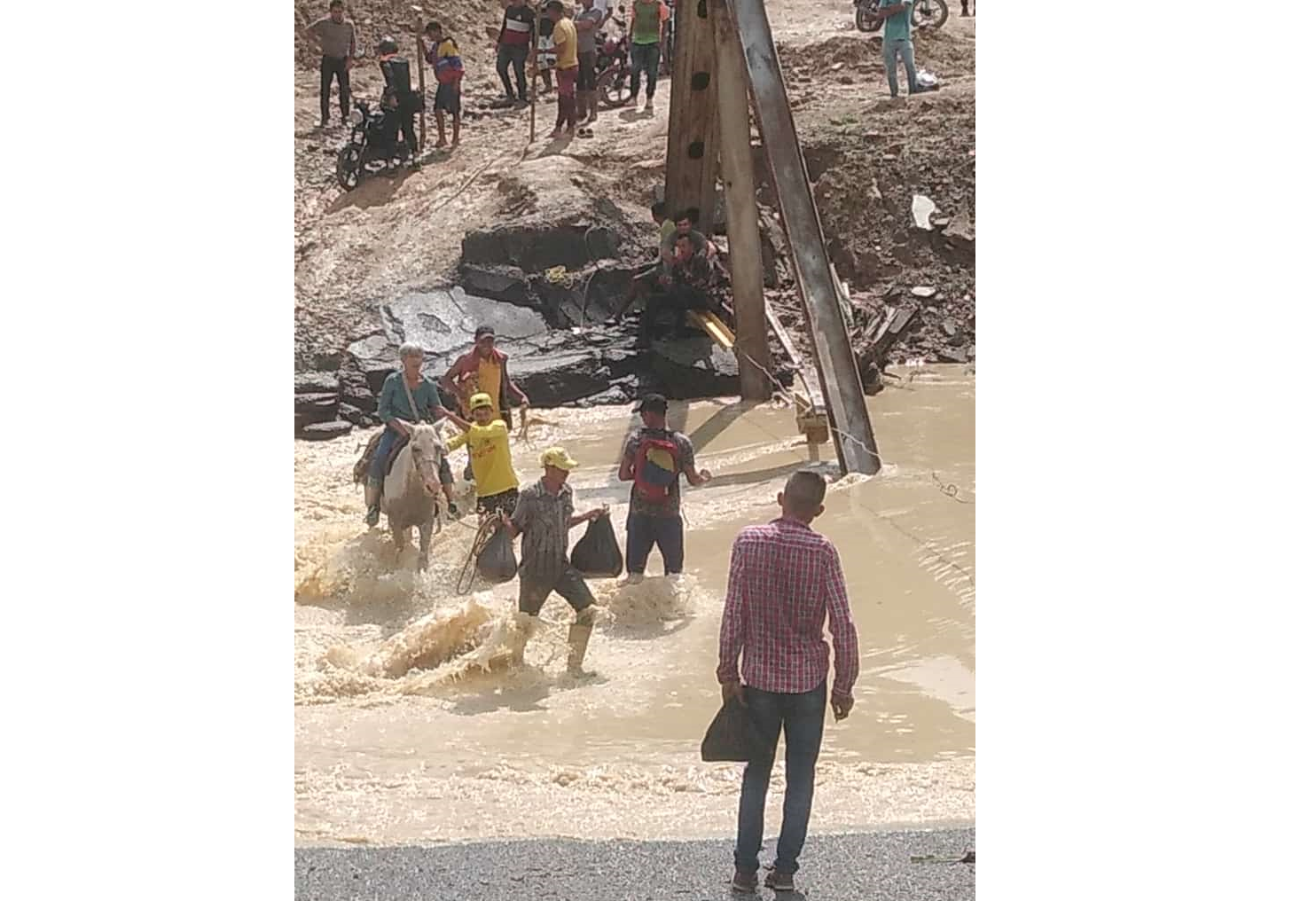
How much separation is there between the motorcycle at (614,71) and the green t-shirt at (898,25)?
199cm

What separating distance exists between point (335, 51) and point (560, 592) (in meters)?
4.25

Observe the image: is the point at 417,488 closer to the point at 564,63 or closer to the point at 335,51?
the point at 335,51

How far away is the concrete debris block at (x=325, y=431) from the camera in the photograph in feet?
29.4

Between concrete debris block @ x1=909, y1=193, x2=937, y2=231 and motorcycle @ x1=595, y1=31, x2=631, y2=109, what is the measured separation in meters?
2.22

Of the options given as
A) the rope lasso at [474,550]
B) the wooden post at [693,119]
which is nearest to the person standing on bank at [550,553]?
the rope lasso at [474,550]

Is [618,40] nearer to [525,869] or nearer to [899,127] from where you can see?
[899,127]

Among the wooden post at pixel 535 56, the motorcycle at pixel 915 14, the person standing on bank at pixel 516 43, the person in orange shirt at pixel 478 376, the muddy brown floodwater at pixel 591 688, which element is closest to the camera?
the muddy brown floodwater at pixel 591 688

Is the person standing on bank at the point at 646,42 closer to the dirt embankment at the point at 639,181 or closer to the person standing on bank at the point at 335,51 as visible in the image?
the dirt embankment at the point at 639,181

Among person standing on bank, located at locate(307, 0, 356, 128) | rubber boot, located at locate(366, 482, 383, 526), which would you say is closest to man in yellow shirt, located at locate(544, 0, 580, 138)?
person standing on bank, located at locate(307, 0, 356, 128)

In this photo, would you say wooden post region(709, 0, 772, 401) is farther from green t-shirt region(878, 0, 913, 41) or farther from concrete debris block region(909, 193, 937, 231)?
green t-shirt region(878, 0, 913, 41)

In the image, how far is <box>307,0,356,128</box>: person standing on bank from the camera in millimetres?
10023

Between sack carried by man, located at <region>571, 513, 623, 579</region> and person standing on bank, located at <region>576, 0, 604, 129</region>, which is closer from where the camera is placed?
sack carried by man, located at <region>571, 513, 623, 579</region>

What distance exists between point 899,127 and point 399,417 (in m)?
6.18

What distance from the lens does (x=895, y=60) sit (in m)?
13.0
